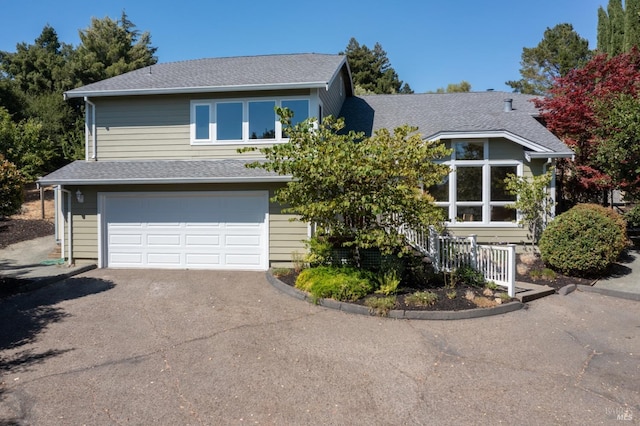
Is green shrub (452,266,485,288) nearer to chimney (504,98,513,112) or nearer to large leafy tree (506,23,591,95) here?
chimney (504,98,513,112)

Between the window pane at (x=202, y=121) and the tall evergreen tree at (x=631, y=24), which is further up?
the tall evergreen tree at (x=631, y=24)

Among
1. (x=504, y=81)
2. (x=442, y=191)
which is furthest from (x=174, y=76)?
(x=504, y=81)

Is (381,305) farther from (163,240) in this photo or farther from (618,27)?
(618,27)

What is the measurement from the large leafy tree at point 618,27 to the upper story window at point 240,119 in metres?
19.5

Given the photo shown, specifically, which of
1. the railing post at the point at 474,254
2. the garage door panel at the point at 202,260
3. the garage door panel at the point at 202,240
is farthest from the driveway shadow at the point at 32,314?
the railing post at the point at 474,254

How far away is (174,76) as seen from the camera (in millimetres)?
12203

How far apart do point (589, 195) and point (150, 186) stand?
1380 cm

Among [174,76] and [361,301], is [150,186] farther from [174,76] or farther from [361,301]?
[361,301]

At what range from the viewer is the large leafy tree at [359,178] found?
7285 millimetres

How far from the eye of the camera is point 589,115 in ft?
39.5

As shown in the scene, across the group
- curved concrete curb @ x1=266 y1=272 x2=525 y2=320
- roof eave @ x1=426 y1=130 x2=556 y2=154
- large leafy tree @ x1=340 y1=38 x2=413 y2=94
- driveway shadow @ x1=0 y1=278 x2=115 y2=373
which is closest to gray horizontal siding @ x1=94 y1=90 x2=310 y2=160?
driveway shadow @ x1=0 y1=278 x2=115 y2=373

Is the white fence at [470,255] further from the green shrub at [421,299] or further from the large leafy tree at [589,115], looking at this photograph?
the large leafy tree at [589,115]

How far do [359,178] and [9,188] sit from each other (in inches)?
281

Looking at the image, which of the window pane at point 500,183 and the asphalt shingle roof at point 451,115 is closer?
the window pane at point 500,183
